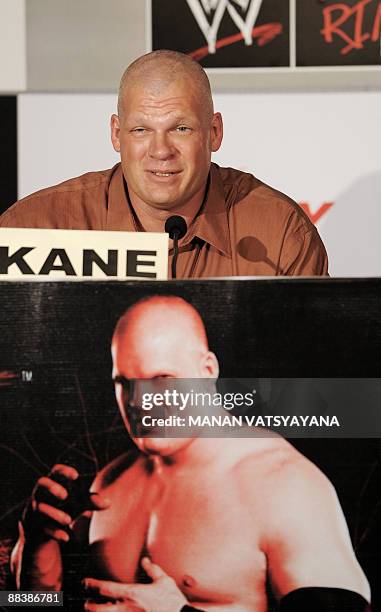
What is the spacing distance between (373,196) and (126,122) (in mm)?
1482

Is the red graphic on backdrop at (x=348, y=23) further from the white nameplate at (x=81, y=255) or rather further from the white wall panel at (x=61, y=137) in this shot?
the white nameplate at (x=81, y=255)

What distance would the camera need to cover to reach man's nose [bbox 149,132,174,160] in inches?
74.7

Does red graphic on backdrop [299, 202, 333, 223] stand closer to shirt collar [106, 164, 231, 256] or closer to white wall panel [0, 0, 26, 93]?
white wall panel [0, 0, 26, 93]

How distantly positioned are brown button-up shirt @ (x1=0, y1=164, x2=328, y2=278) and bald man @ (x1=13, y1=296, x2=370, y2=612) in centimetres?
77

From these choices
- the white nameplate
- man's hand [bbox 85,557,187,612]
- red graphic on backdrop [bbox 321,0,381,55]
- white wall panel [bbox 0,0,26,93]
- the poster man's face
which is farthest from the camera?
white wall panel [bbox 0,0,26,93]

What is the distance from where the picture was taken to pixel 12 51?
10.7 feet

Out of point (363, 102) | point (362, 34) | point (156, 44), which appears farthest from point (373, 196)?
point (156, 44)

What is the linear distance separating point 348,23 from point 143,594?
2.42 meters

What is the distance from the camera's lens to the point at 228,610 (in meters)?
1.14

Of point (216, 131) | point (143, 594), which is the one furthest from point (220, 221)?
point (143, 594)

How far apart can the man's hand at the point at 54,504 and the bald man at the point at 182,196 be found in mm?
794

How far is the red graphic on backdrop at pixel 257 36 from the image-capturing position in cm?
318

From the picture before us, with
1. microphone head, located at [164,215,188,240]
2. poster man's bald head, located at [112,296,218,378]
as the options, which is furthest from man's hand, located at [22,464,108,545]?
microphone head, located at [164,215,188,240]

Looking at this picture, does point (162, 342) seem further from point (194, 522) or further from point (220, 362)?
point (194, 522)
